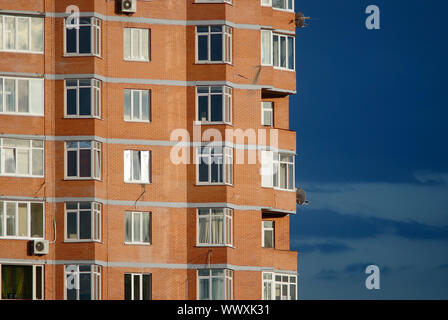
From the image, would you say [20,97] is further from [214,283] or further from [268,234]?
[268,234]

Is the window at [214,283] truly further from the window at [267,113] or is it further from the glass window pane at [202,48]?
the glass window pane at [202,48]

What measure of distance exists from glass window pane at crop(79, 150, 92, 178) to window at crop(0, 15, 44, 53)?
5.33 metres

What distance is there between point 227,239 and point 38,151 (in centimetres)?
990

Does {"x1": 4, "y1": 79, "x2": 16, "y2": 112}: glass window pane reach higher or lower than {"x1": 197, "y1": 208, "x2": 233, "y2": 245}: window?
higher

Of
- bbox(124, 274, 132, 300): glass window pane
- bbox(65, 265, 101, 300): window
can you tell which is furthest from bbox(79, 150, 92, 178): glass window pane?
bbox(124, 274, 132, 300): glass window pane

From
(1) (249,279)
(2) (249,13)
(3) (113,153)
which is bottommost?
(1) (249,279)

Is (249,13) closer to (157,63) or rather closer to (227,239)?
(157,63)

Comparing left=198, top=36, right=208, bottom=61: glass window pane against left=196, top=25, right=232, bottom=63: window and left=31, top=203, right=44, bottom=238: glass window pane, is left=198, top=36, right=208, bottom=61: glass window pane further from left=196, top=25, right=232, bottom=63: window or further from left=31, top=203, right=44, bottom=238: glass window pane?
left=31, top=203, right=44, bottom=238: glass window pane

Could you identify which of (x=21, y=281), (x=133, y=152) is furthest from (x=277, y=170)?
(x=21, y=281)

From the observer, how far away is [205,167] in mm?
91500

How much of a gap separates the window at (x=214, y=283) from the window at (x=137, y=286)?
8.08ft

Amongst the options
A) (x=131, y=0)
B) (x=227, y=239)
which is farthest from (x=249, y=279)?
(x=131, y=0)

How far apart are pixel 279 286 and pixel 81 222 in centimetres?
1091

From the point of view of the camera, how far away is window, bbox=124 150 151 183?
299 feet
